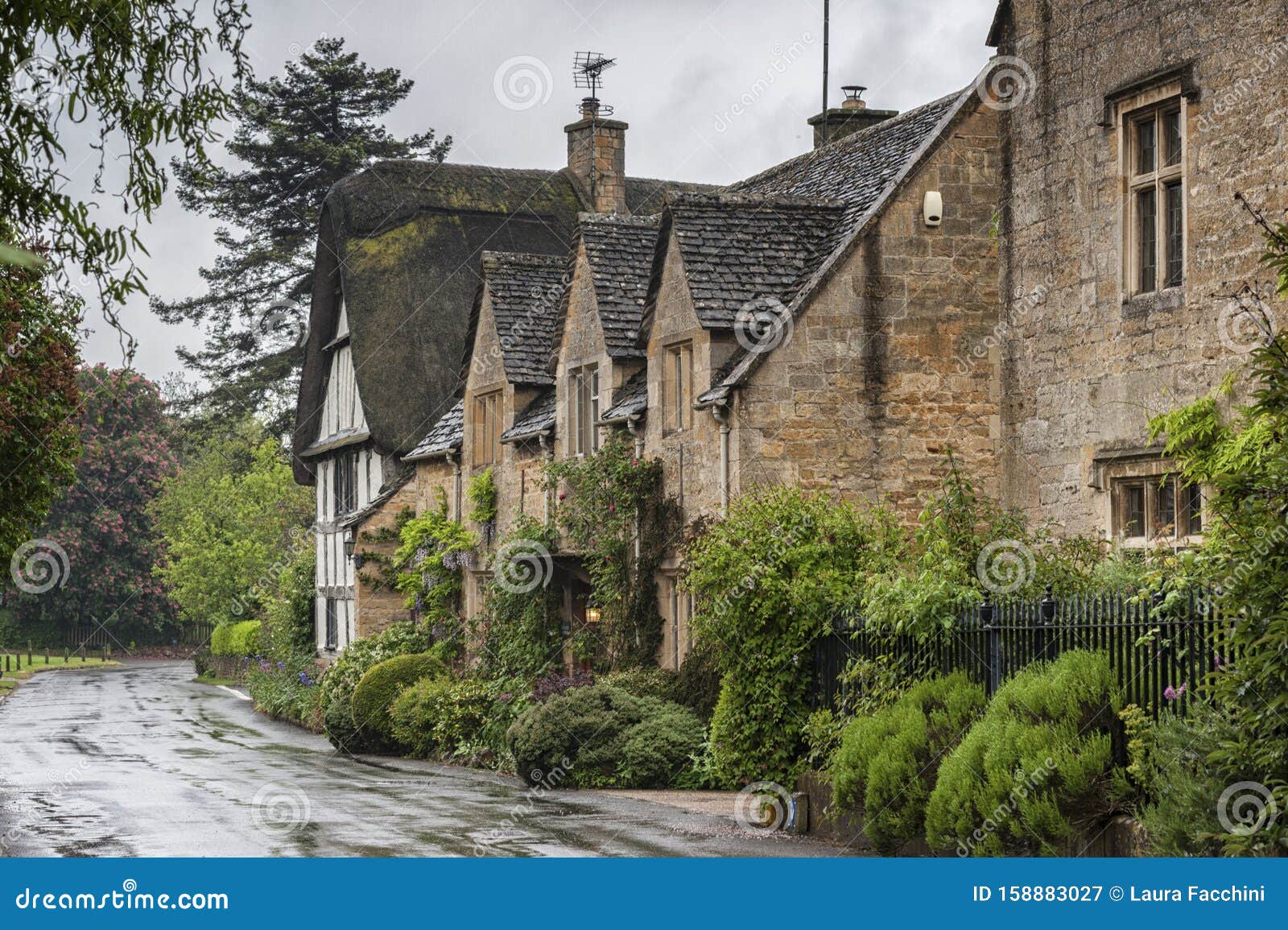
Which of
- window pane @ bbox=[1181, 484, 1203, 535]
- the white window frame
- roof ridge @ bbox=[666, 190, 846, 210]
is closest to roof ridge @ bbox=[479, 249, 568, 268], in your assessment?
roof ridge @ bbox=[666, 190, 846, 210]

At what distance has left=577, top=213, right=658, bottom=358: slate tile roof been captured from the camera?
76.8ft

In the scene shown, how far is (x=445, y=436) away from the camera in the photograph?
30766 mm

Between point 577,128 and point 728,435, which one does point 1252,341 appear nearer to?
point 728,435

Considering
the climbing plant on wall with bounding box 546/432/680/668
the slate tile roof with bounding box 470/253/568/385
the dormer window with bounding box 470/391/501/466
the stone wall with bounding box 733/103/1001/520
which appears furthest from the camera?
A: the dormer window with bounding box 470/391/501/466

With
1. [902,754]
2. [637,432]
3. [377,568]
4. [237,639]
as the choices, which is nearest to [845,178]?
[637,432]

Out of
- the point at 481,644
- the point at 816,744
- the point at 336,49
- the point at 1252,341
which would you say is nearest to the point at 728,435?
the point at 816,744

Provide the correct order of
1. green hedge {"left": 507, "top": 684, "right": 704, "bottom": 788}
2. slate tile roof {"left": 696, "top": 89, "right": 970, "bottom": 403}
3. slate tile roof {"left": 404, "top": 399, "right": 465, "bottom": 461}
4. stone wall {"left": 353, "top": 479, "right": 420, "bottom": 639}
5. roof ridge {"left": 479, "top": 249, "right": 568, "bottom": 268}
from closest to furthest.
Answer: green hedge {"left": 507, "top": 684, "right": 704, "bottom": 788}
slate tile roof {"left": 696, "top": 89, "right": 970, "bottom": 403}
roof ridge {"left": 479, "top": 249, "right": 568, "bottom": 268}
slate tile roof {"left": 404, "top": 399, "right": 465, "bottom": 461}
stone wall {"left": 353, "top": 479, "right": 420, "bottom": 639}

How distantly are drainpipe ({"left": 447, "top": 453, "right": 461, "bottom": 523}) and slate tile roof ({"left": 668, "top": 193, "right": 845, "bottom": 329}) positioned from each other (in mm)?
9519

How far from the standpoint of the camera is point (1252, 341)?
49.4 feet

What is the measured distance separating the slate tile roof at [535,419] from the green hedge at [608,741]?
6385 millimetres

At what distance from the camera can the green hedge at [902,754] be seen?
487 inches

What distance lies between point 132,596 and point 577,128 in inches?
1703

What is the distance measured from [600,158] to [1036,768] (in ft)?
93.1

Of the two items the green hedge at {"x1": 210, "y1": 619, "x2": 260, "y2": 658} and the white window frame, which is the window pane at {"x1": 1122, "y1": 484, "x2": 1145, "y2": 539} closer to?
the white window frame
